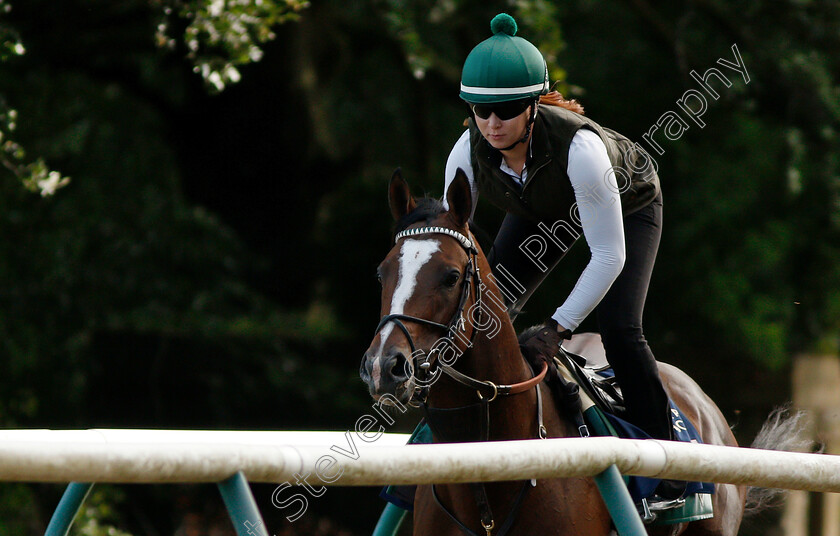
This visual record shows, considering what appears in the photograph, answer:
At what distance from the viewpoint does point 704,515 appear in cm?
355

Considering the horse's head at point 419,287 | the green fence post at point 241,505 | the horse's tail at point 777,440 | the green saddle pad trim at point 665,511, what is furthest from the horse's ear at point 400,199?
the horse's tail at point 777,440

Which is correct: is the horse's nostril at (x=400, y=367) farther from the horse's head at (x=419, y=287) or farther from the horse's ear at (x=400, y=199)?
the horse's ear at (x=400, y=199)

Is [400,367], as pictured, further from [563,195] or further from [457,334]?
[563,195]

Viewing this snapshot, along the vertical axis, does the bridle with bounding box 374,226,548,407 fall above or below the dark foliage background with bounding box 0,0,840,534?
above

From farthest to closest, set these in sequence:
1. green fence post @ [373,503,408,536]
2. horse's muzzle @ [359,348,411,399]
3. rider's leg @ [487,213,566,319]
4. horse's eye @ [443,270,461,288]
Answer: rider's leg @ [487,213,566,319] < green fence post @ [373,503,408,536] < horse's eye @ [443,270,461,288] < horse's muzzle @ [359,348,411,399]

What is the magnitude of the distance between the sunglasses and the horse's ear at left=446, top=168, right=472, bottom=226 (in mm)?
273

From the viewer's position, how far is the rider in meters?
3.34

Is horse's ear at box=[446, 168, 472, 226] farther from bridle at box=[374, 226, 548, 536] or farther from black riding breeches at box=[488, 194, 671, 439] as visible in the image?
black riding breeches at box=[488, 194, 671, 439]

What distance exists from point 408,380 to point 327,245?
6342 millimetres

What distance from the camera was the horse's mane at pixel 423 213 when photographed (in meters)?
3.21

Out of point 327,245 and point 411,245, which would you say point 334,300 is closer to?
point 327,245

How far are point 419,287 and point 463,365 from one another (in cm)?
35

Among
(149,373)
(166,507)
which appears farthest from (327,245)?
(166,507)

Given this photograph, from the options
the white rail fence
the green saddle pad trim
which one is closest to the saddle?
the green saddle pad trim
